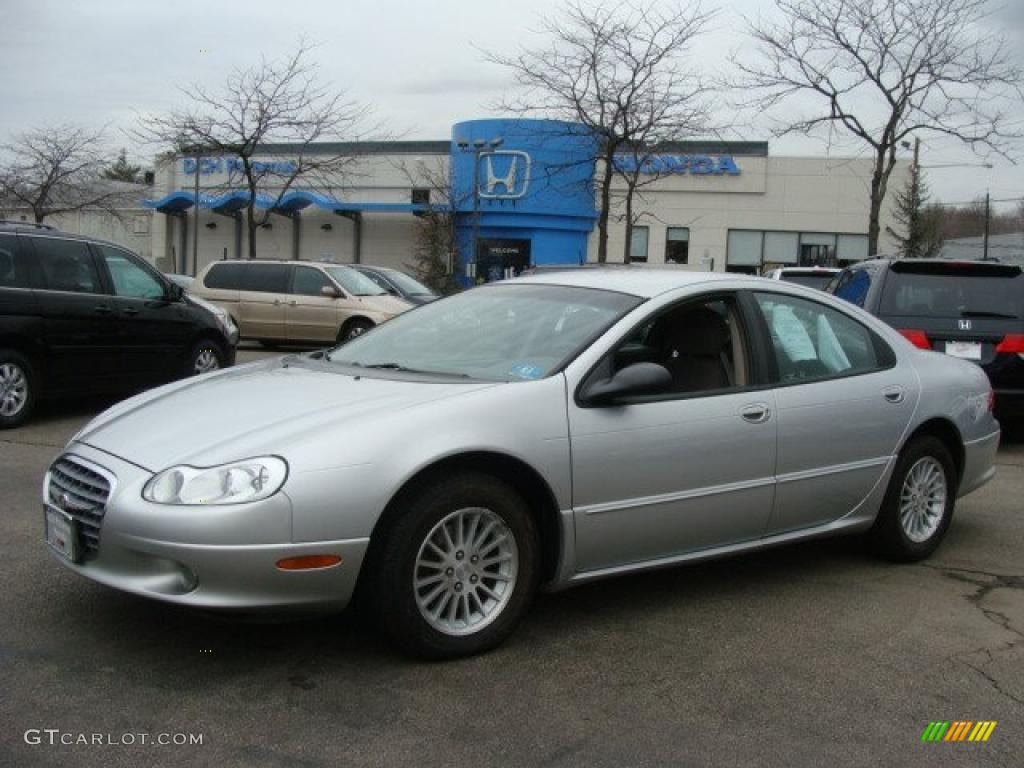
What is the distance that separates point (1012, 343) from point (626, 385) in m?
5.91

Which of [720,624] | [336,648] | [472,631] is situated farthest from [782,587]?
[336,648]

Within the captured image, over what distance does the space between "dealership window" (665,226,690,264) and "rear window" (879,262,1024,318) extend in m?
31.8

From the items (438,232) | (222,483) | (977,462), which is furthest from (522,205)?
(222,483)

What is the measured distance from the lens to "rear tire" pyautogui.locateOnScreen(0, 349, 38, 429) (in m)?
8.41

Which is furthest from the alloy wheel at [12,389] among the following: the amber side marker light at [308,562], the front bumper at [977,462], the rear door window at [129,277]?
the front bumper at [977,462]

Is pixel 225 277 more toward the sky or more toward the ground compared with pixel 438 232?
more toward the ground

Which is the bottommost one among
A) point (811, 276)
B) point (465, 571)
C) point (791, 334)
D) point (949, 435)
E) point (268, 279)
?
point (465, 571)

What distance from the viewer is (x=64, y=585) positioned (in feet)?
14.4

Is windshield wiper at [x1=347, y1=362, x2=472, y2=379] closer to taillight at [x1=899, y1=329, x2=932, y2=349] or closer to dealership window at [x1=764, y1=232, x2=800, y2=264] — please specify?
taillight at [x1=899, y1=329, x2=932, y2=349]

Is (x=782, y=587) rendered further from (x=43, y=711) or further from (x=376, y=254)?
(x=376, y=254)

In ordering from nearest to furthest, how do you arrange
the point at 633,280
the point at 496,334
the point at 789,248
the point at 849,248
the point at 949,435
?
Result: 1. the point at 496,334
2. the point at 633,280
3. the point at 949,435
4. the point at 849,248
5. the point at 789,248

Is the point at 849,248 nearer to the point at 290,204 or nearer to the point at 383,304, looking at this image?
the point at 290,204

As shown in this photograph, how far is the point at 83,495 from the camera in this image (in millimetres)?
3627

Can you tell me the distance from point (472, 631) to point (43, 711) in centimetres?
146
